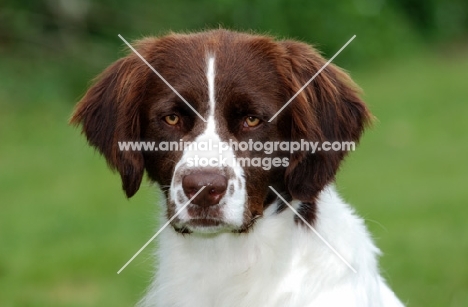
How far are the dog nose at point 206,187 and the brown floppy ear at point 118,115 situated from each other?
577 millimetres

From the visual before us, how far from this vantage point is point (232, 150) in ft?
15.3

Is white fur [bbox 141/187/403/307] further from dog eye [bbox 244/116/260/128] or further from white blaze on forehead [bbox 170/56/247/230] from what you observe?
dog eye [bbox 244/116/260/128]

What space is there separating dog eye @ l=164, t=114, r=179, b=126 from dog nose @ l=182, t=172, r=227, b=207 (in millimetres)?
444

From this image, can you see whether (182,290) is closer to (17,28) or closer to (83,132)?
(83,132)

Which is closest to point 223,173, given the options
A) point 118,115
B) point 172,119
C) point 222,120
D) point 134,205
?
point 222,120

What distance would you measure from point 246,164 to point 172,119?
44 centimetres

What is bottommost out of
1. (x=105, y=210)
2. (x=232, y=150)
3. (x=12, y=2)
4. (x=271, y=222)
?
(x=105, y=210)

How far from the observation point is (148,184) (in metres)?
5.29

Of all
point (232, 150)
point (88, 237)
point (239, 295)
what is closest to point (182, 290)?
point (239, 295)

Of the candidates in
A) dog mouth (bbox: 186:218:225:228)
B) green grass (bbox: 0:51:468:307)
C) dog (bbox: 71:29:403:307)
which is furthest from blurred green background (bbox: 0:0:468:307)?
dog mouth (bbox: 186:218:225:228)

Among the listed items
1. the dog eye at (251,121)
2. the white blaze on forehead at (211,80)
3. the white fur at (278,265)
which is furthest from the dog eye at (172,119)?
the white fur at (278,265)

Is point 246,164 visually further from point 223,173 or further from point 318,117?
point 318,117

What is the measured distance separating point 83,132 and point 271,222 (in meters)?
1.09

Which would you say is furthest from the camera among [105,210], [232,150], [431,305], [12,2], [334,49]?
[334,49]
